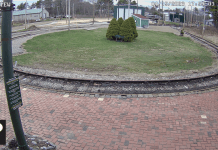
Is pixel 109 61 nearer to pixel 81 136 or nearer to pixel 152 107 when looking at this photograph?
pixel 152 107

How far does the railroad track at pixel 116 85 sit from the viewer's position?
30.8 feet

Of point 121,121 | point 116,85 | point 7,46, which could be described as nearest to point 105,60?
point 116,85

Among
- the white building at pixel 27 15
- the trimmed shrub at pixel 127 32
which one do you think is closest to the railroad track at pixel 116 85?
the trimmed shrub at pixel 127 32

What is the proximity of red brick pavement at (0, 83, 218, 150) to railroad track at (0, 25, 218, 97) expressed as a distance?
0.66 meters

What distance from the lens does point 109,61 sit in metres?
14.9

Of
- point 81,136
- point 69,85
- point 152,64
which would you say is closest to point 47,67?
point 69,85

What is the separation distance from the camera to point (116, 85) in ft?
32.3

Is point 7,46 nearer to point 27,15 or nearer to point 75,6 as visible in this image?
point 27,15

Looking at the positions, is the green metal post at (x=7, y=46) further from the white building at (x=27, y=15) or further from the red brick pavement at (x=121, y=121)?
the white building at (x=27, y=15)

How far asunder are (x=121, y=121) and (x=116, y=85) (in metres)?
3.01

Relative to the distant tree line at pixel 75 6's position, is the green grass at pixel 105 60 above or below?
below

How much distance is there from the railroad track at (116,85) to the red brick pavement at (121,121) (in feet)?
2.15

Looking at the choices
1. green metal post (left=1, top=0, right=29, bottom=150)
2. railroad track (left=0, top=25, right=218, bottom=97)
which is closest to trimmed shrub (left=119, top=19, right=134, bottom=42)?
railroad track (left=0, top=25, right=218, bottom=97)

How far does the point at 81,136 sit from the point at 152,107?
3084mm
